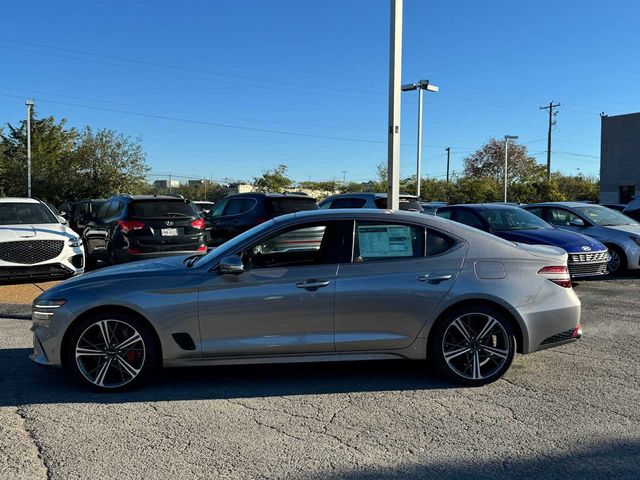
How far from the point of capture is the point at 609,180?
35.8m

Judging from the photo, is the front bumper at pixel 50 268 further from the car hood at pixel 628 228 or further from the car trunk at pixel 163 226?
the car hood at pixel 628 228

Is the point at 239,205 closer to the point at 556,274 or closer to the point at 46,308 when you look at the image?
the point at 46,308

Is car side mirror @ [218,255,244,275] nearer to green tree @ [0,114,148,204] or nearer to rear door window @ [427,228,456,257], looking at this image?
rear door window @ [427,228,456,257]

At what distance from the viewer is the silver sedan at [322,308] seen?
187 inches

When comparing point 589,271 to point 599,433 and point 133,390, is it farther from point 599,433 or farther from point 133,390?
point 133,390

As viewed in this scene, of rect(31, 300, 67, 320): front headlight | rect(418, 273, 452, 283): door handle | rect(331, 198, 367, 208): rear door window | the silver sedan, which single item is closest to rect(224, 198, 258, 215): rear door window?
rect(331, 198, 367, 208): rear door window

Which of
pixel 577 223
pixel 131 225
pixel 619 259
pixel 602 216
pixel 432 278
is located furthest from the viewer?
pixel 602 216

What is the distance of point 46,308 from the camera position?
4777 mm

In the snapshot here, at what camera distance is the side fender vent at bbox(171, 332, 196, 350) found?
15.6ft

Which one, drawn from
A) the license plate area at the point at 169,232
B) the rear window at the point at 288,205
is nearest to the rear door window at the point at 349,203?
the rear window at the point at 288,205

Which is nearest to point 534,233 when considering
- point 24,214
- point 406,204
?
point 406,204

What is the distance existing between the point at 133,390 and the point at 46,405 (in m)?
0.66

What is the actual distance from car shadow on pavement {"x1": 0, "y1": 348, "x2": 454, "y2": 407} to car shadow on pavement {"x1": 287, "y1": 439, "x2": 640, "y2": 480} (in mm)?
1364

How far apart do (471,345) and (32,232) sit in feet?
26.7
